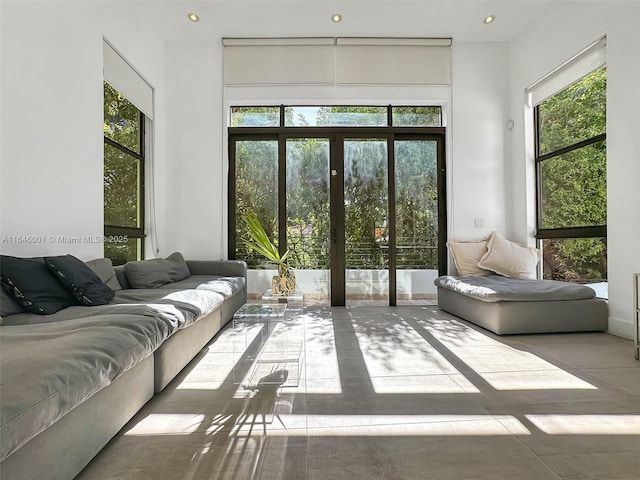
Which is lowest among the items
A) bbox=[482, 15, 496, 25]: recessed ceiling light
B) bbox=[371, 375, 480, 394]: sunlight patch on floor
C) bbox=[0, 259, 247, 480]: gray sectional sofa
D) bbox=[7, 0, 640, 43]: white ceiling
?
bbox=[371, 375, 480, 394]: sunlight patch on floor

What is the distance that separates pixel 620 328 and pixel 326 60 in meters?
4.66

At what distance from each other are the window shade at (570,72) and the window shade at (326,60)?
1396 mm

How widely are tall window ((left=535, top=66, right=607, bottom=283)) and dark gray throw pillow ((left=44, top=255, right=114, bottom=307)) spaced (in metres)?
4.62

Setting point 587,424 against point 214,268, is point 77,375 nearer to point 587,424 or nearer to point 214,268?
point 587,424

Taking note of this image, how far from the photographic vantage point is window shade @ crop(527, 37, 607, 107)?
3.81m

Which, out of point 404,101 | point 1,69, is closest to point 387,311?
point 404,101

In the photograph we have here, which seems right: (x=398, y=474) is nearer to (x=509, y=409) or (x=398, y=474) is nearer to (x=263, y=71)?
(x=509, y=409)

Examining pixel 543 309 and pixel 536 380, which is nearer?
pixel 536 380

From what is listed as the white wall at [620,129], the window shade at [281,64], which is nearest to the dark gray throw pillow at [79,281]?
the window shade at [281,64]

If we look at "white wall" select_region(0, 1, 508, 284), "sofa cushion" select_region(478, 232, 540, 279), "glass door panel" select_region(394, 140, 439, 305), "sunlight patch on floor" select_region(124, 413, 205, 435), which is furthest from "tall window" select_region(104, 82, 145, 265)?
"sofa cushion" select_region(478, 232, 540, 279)

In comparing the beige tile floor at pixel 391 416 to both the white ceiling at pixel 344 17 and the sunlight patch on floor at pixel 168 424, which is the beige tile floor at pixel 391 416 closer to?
the sunlight patch on floor at pixel 168 424

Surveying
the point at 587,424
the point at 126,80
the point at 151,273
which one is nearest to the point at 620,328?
the point at 587,424

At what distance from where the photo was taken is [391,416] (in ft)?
6.03

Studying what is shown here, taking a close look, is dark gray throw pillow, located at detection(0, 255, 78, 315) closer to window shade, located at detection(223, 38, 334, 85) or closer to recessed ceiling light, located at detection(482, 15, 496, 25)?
window shade, located at detection(223, 38, 334, 85)
